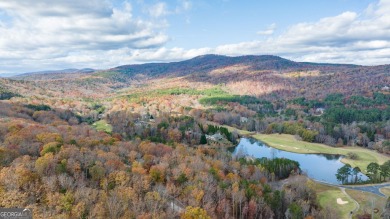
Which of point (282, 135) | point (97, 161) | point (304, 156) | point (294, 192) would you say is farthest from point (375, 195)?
point (282, 135)

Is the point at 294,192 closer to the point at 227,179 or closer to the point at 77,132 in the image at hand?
the point at 227,179

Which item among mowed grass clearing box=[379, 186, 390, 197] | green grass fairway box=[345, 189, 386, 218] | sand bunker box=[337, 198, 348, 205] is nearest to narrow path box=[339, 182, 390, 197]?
mowed grass clearing box=[379, 186, 390, 197]

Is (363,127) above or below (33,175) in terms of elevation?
below

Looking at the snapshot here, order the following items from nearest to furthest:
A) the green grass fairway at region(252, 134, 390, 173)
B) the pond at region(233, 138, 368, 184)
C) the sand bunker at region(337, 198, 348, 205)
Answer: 1. the sand bunker at region(337, 198, 348, 205)
2. the pond at region(233, 138, 368, 184)
3. the green grass fairway at region(252, 134, 390, 173)

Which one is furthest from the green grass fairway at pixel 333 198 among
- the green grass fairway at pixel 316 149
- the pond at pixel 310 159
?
the green grass fairway at pixel 316 149

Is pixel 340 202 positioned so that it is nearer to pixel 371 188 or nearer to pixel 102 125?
pixel 371 188

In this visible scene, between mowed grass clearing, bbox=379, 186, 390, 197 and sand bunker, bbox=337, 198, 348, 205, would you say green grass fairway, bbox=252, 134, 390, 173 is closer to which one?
mowed grass clearing, bbox=379, 186, 390, 197

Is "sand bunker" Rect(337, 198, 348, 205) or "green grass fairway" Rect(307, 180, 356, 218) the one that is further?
"sand bunker" Rect(337, 198, 348, 205)
